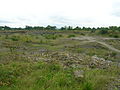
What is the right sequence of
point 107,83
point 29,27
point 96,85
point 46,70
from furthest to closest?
point 29,27, point 46,70, point 107,83, point 96,85

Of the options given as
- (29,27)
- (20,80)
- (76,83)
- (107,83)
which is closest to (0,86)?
(20,80)

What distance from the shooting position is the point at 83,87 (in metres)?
6.94

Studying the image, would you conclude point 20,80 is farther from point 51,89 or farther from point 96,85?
point 96,85

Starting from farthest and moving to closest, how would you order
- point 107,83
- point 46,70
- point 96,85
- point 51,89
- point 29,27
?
point 29,27, point 46,70, point 107,83, point 96,85, point 51,89

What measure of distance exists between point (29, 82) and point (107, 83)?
2.93 metres

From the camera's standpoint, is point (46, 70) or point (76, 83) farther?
point (46, 70)

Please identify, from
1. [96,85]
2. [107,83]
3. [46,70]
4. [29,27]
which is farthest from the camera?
[29,27]

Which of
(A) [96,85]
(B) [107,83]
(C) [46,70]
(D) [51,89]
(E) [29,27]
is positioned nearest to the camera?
(D) [51,89]

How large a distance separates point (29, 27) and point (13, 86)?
82.5 m

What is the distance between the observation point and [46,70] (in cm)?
937

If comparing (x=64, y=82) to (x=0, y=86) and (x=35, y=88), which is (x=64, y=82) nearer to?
(x=35, y=88)

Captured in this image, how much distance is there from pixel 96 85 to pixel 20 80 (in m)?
2.76

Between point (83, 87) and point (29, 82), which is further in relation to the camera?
point (29, 82)

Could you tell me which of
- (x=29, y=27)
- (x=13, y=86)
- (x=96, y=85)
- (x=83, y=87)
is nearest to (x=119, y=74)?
(x=96, y=85)
